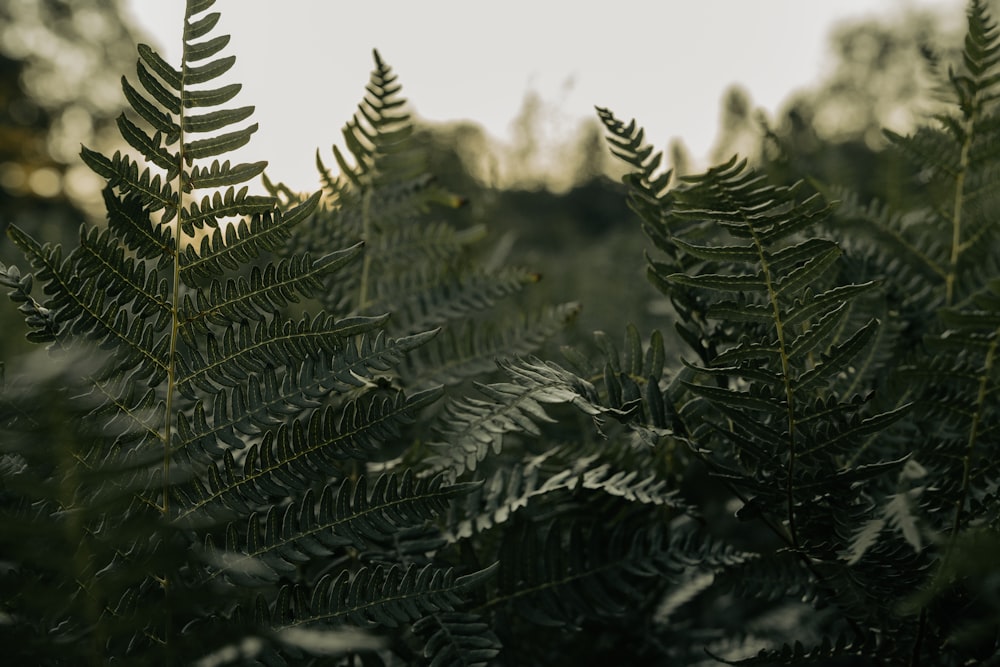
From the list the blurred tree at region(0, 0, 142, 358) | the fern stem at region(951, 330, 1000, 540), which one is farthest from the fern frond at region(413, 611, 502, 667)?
the blurred tree at region(0, 0, 142, 358)

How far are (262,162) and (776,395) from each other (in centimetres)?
40

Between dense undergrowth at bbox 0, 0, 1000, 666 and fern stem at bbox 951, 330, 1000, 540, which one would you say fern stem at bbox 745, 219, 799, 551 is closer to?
dense undergrowth at bbox 0, 0, 1000, 666

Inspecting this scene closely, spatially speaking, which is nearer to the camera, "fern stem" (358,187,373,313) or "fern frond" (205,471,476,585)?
"fern frond" (205,471,476,585)

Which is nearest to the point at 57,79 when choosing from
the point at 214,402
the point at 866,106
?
the point at 866,106

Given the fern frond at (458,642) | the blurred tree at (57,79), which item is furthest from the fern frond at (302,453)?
the blurred tree at (57,79)

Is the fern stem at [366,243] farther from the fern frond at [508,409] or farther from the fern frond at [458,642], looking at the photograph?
the fern frond at [458,642]

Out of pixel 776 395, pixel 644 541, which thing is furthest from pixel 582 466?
pixel 776 395

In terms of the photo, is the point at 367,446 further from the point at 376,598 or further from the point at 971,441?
the point at 971,441

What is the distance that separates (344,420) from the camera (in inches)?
19.9

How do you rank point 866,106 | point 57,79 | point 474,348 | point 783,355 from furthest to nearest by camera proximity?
point 57,79, point 866,106, point 474,348, point 783,355

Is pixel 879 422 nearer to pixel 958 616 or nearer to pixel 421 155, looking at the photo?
pixel 958 616

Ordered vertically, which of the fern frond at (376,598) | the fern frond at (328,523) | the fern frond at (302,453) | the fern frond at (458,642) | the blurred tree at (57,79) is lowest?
the fern frond at (458,642)

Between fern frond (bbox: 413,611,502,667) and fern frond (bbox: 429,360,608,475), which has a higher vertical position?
fern frond (bbox: 429,360,608,475)

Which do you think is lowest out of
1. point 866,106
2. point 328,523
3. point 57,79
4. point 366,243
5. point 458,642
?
point 458,642
